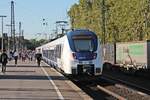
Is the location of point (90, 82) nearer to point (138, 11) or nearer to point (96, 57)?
point (96, 57)

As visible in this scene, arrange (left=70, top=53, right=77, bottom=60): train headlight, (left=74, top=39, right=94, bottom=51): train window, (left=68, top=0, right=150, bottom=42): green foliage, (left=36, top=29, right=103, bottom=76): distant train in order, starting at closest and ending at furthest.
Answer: (left=36, top=29, right=103, bottom=76): distant train → (left=70, top=53, right=77, bottom=60): train headlight → (left=74, top=39, right=94, bottom=51): train window → (left=68, top=0, right=150, bottom=42): green foliage

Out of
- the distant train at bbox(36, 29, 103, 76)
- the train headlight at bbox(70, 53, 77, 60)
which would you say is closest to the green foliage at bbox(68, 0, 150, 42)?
the distant train at bbox(36, 29, 103, 76)

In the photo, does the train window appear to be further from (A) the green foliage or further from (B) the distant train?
(A) the green foliage

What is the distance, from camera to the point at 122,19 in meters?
67.4

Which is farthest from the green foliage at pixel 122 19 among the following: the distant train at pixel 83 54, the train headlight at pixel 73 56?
the train headlight at pixel 73 56

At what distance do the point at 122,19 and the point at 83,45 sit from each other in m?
35.5

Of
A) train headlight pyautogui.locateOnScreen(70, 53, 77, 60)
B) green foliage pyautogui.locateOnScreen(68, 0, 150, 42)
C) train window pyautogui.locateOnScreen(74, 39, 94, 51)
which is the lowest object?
train headlight pyautogui.locateOnScreen(70, 53, 77, 60)

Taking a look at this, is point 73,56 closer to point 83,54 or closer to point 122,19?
point 83,54

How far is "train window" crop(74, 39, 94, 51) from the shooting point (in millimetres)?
32062

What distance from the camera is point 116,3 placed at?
71.1 metres

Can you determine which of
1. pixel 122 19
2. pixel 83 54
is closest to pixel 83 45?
pixel 83 54

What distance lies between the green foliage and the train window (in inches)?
1035

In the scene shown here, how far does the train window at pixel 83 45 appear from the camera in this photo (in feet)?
105

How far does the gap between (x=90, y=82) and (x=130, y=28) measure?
1179 inches
